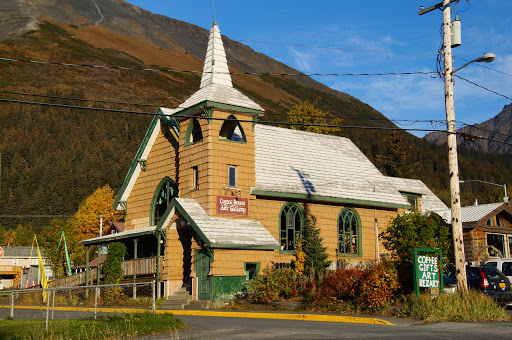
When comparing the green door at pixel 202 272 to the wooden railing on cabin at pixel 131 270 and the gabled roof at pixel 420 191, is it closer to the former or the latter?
the wooden railing on cabin at pixel 131 270

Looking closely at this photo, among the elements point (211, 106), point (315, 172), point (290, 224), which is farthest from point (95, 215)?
point (211, 106)

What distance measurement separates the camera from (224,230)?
1052 inches

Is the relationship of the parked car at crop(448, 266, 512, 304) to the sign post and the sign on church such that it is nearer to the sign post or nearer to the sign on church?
the sign post

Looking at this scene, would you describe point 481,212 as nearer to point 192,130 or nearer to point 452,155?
point 192,130

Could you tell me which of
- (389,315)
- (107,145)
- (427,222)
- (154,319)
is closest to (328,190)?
(427,222)

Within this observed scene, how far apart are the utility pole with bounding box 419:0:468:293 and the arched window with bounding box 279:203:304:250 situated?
11.1 metres

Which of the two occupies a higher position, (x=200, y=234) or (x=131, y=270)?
(x=200, y=234)

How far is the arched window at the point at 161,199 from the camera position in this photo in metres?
32.5

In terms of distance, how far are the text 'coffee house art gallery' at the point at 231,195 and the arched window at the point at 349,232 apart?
0.18 feet

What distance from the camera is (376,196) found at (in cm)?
3344

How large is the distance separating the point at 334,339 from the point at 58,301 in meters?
21.6

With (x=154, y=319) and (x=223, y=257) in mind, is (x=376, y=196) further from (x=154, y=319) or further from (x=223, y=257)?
(x=154, y=319)

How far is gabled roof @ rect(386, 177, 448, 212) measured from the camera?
38.8 m

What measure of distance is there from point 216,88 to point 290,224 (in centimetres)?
762
